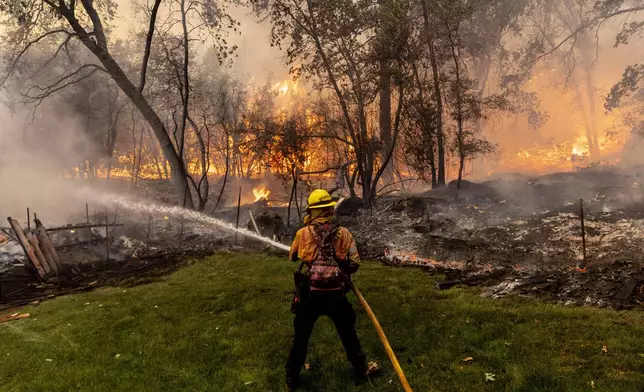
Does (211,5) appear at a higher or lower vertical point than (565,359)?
higher

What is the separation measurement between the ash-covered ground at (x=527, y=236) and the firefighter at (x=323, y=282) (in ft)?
13.5

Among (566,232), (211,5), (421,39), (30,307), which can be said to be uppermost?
(211,5)

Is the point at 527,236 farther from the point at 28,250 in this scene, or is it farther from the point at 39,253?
the point at 28,250

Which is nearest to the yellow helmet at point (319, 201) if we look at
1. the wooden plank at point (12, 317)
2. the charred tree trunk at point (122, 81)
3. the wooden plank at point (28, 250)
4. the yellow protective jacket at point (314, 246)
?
the yellow protective jacket at point (314, 246)

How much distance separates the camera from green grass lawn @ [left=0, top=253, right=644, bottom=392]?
4609 millimetres

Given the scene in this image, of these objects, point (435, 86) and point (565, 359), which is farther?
point (435, 86)

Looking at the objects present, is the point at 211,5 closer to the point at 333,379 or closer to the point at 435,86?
the point at 435,86

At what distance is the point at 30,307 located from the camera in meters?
9.33

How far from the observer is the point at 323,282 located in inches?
175

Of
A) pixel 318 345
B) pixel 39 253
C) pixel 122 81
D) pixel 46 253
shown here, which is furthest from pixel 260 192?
pixel 318 345

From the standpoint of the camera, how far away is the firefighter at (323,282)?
4.48 m

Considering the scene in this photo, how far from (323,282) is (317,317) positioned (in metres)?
0.46

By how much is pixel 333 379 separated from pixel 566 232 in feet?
33.6

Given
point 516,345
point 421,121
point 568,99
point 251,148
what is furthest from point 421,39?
point 568,99
